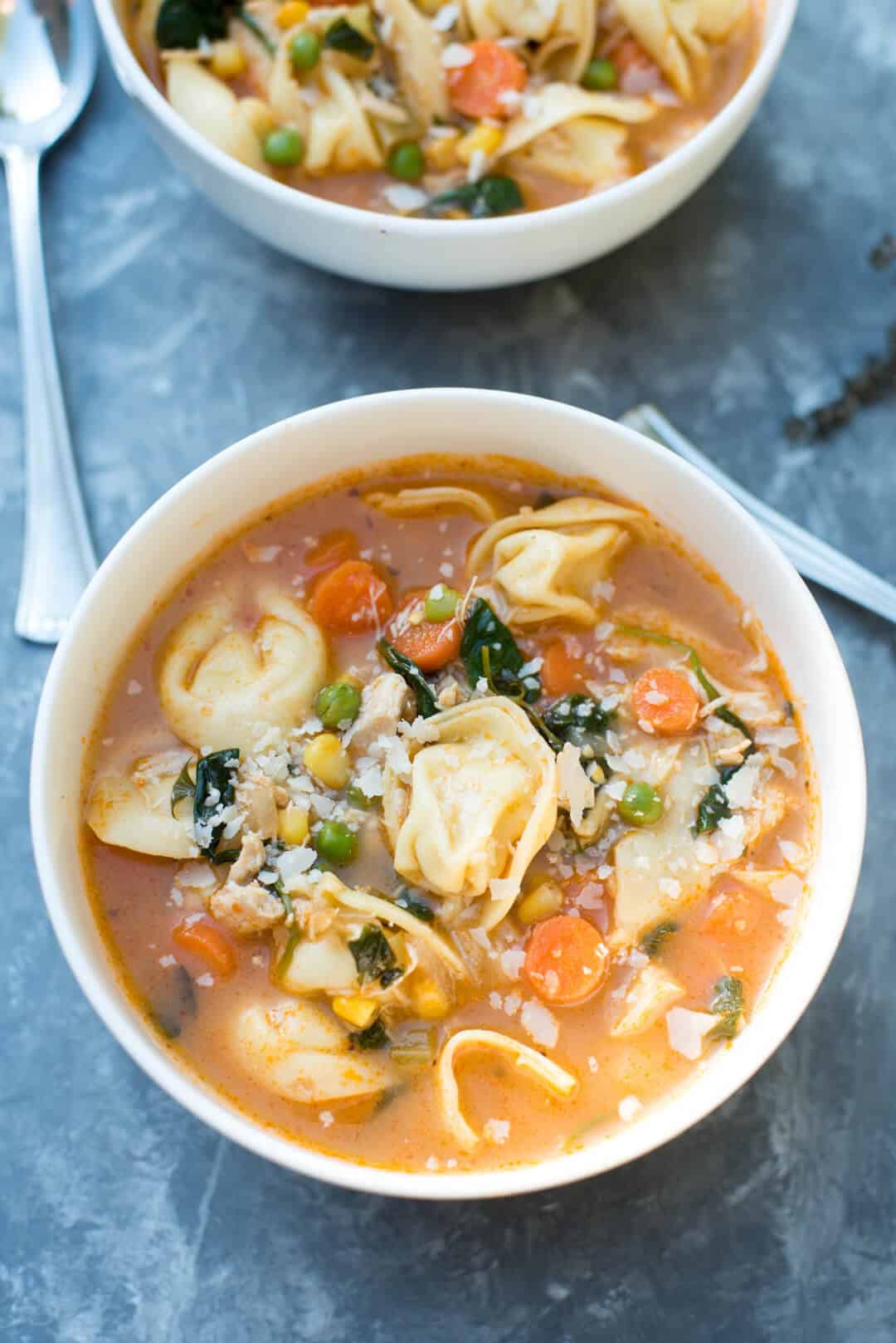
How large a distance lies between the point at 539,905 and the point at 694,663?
75cm

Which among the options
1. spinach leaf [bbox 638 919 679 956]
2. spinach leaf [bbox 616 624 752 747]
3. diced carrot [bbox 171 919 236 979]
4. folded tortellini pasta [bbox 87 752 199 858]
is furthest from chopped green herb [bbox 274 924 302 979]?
spinach leaf [bbox 616 624 752 747]

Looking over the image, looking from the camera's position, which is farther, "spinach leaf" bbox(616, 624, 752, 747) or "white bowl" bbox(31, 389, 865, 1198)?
"spinach leaf" bbox(616, 624, 752, 747)

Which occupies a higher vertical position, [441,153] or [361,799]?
[441,153]

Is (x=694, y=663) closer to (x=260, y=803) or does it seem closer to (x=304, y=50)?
(x=260, y=803)

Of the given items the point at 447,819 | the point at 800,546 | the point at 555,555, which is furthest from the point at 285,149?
the point at 447,819

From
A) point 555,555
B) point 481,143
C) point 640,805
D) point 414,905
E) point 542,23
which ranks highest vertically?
point 542,23

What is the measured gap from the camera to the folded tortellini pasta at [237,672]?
3.68 meters

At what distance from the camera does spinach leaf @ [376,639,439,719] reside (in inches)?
146

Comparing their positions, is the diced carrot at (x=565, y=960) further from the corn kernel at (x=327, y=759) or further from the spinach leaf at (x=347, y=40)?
the spinach leaf at (x=347, y=40)

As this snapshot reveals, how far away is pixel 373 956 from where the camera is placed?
3.45m

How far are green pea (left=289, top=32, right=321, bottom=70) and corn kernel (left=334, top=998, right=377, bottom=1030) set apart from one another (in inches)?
112

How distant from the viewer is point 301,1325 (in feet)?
12.6

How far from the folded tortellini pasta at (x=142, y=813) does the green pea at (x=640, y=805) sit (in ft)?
3.52

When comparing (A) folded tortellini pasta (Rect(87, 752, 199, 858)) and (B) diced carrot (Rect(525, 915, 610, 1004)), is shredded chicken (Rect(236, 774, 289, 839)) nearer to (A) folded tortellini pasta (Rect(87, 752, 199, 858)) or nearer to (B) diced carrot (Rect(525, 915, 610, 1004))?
(A) folded tortellini pasta (Rect(87, 752, 199, 858))
